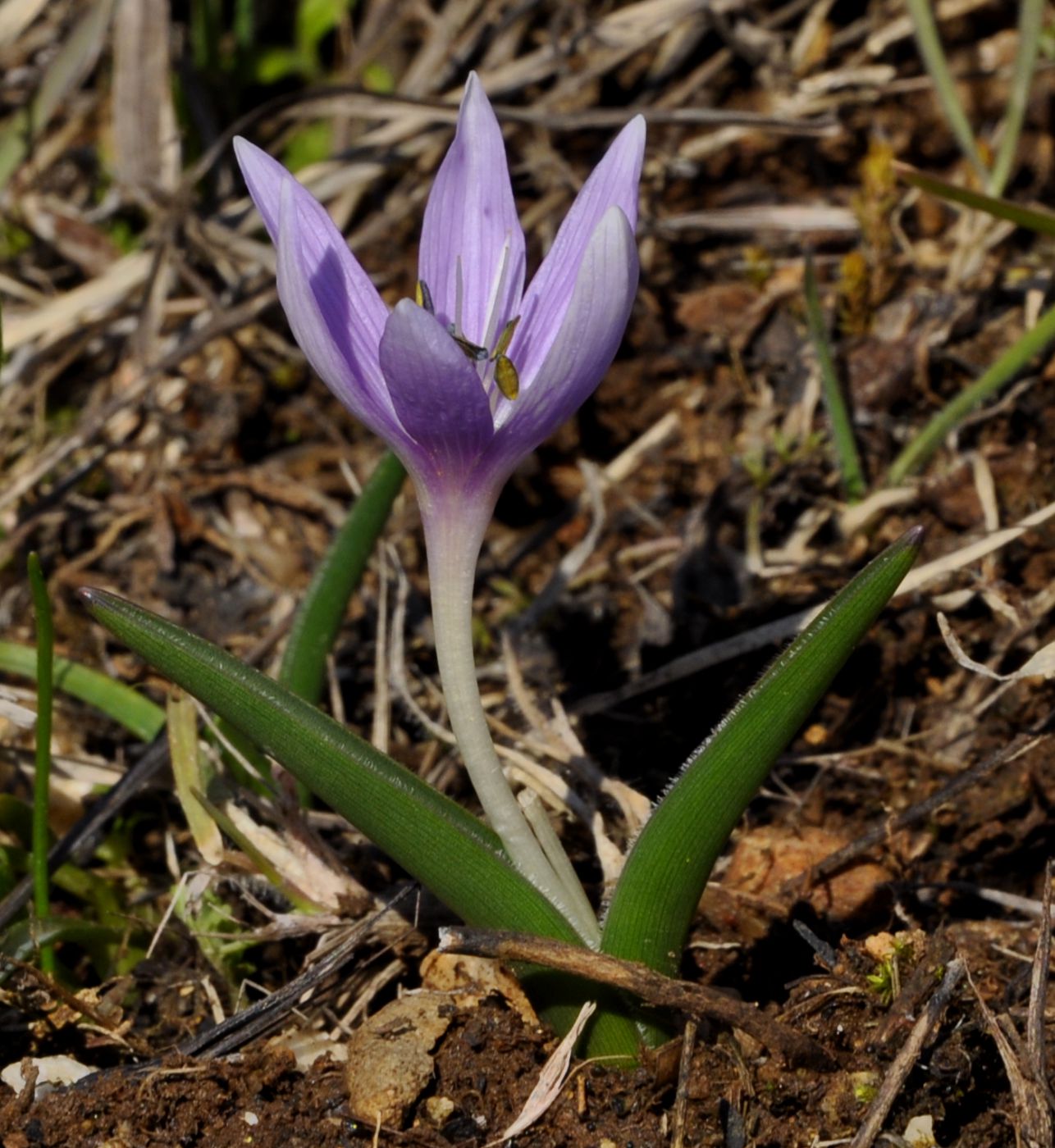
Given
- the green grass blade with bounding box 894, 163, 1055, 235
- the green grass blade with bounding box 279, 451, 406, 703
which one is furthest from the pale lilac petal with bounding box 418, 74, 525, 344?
the green grass blade with bounding box 894, 163, 1055, 235

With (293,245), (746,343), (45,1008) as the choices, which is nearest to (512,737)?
(45,1008)

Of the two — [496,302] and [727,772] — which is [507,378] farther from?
[727,772]

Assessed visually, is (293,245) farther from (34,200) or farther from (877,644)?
(34,200)

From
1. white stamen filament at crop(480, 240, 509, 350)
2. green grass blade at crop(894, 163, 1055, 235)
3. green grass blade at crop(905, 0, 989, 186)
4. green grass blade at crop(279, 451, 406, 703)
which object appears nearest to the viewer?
white stamen filament at crop(480, 240, 509, 350)

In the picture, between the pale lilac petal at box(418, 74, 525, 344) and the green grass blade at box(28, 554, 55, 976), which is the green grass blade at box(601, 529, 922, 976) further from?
the green grass blade at box(28, 554, 55, 976)

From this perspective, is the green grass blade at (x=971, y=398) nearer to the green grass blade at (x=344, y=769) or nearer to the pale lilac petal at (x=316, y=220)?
the pale lilac petal at (x=316, y=220)

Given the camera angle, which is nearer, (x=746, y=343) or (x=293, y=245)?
(x=293, y=245)

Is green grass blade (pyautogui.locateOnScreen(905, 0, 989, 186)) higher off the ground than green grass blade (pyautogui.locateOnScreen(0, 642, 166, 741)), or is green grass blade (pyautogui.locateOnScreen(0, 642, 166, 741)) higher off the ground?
green grass blade (pyautogui.locateOnScreen(905, 0, 989, 186))
